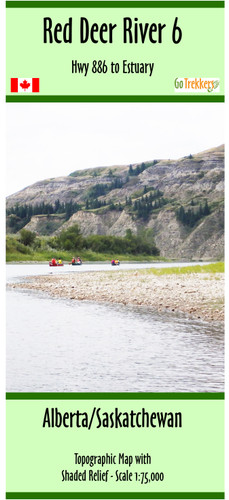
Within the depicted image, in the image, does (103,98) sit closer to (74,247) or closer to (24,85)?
(24,85)

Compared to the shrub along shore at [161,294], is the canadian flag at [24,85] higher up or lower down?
higher up

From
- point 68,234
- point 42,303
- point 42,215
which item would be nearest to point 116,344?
point 42,303

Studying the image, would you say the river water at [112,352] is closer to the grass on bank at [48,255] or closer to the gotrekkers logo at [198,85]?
the gotrekkers logo at [198,85]

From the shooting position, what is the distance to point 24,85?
10.3 meters

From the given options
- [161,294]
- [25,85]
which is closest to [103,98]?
[25,85]

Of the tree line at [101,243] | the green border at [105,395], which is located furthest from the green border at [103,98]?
the tree line at [101,243]

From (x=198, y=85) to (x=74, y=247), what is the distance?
11595cm

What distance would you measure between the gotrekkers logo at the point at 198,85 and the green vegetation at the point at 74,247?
8971 cm

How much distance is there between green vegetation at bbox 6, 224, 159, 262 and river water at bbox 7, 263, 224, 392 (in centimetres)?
7623

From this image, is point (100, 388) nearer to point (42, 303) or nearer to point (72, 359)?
point (72, 359)

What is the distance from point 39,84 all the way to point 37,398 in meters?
5.87

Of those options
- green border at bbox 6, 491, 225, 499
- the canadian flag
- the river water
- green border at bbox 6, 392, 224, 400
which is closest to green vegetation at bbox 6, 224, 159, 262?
the river water

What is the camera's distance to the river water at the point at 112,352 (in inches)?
518

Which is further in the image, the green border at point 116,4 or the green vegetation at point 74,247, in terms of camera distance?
the green vegetation at point 74,247
